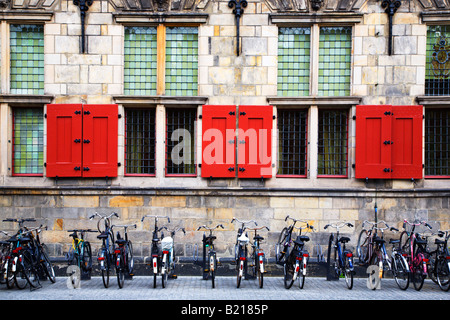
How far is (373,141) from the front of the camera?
976cm

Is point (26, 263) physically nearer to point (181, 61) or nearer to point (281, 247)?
point (281, 247)

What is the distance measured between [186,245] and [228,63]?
14.3 feet

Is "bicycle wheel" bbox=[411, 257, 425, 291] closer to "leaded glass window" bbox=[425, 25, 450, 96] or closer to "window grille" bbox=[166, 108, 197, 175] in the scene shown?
"leaded glass window" bbox=[425, 25, 450, 96]

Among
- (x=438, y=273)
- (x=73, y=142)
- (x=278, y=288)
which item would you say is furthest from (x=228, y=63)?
(x=438, y=273)

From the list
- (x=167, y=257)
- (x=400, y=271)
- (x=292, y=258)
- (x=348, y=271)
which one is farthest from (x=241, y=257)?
(x=400, y=271)

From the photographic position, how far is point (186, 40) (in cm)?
1005

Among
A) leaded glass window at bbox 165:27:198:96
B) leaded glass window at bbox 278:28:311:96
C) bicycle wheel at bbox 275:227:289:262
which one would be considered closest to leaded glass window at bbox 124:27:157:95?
leaded glass window at bbox 165:27:198:96

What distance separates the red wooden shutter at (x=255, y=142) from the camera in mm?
9773

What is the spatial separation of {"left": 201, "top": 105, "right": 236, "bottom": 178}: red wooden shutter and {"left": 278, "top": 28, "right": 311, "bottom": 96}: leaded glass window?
145 cm

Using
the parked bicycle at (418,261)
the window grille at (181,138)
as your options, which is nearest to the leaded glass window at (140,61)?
the window grille at (181,138)

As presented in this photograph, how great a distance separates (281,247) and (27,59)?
7464 mm

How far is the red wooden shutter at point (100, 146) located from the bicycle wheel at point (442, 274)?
711 centimetres

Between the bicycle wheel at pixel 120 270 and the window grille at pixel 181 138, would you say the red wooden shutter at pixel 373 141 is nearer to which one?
the window grille at pixel 181 138

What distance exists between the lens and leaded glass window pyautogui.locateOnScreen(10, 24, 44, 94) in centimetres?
1005
